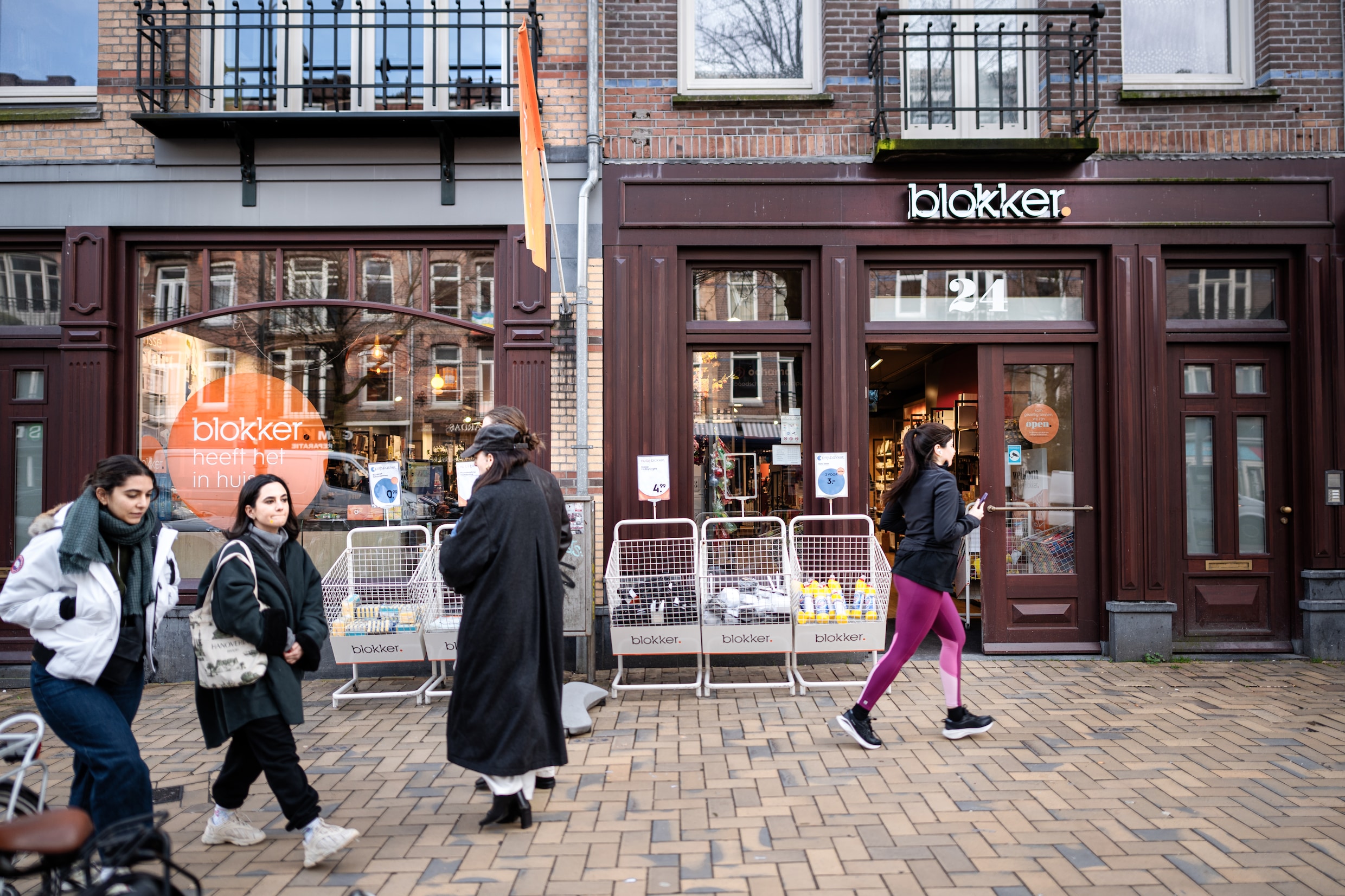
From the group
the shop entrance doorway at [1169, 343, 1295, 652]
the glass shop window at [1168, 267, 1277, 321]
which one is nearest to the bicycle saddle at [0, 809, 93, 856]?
the shop entrance doorway at [1169, 343, 1295, 652]

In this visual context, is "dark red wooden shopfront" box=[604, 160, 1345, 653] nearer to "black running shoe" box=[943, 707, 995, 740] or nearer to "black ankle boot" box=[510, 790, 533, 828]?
"black running shoe" box=[943, 707, 995, 740]

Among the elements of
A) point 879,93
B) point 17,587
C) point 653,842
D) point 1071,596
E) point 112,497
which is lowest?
point 653,842

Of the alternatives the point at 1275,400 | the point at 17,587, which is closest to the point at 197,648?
the point at 17,587

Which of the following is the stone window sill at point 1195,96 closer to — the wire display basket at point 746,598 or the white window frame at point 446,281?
the wire display basket at point 746,598

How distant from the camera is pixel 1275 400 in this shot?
7562 millimetres

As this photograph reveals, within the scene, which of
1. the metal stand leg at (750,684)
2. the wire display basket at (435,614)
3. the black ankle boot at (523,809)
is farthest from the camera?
the metal stand leg at (750,684)

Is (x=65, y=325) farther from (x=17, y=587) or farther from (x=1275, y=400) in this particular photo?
(x=1275, y=400)

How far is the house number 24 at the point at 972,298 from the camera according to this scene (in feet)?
25.2

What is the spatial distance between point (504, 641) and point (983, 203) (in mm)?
5764

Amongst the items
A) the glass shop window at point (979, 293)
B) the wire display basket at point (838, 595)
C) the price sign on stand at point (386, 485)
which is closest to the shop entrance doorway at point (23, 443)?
the price sign on stand at point (386, 485)

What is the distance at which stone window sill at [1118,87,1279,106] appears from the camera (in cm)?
745

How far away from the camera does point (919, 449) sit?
5.21m

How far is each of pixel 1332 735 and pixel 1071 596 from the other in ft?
7.58

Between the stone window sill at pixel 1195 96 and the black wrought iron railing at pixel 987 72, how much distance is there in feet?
1.16
